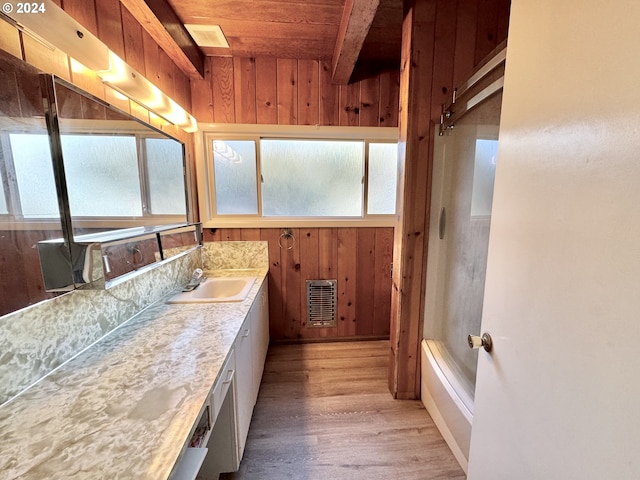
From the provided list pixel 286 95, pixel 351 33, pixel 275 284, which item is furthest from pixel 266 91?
pixel 275 284

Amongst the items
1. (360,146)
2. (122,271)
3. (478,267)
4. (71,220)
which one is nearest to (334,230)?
(360,146)

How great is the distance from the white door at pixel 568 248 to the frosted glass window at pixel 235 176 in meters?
A: 2.02

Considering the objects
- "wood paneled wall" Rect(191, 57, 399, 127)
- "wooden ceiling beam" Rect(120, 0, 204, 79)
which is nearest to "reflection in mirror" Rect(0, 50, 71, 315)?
"wooden ceiling beam" Rect(120, 0, 204, 79)

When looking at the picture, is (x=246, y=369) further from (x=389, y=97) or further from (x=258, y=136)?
(x=389, y=97)

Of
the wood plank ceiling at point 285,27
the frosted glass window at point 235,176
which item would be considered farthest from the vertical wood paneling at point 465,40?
the frosted glass window at point 235,176

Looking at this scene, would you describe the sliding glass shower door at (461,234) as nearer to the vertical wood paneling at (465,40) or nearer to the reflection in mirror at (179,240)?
the vertical wood paneling at (465,40)

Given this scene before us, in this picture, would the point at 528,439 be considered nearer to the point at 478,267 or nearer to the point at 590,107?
the point at 590,107

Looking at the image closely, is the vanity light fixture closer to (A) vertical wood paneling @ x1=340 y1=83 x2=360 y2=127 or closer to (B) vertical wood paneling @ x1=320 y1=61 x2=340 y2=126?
(B) vertical wood paneling @ x1=320 y1=61 x2=340 y2=126

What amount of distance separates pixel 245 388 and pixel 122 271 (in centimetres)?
87

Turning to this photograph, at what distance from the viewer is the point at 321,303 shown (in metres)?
2.58

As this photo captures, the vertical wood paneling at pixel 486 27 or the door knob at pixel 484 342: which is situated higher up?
the vertical wood paneling at pixel 486 27

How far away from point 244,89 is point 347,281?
6.43ft

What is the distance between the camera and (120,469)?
1.90ft

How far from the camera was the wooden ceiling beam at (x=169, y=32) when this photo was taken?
4.52ft
